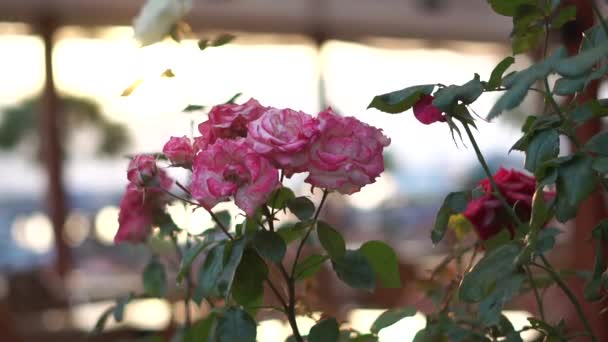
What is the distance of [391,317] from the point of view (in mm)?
1035

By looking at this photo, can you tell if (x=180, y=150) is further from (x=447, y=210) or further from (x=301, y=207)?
(x=447, y=210)

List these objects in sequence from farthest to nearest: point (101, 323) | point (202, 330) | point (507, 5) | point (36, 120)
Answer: point (36, 120), point (101, 323), point (202, 330), point (507, 5)

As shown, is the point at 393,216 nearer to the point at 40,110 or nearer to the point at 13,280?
the point at 40,110

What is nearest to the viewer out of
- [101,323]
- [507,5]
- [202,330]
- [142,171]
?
[507,5]

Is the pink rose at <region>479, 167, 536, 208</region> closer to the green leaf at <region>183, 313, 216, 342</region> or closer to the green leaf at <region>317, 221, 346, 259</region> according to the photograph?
the green leaf at <region>317, 221, 346, 259</region>

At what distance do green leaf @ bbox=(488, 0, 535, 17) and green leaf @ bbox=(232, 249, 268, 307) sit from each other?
0.32 metres

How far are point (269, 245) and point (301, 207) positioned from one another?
61 millimetres

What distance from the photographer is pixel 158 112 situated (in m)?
9.30

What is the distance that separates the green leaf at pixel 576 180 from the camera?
71 centimetres

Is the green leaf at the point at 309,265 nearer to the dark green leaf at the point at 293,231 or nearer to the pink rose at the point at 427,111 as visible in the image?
the dark green leaf at the point at 293,231

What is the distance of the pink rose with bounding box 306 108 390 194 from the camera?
34.4 inches

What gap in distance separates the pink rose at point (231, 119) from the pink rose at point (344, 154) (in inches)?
3.0

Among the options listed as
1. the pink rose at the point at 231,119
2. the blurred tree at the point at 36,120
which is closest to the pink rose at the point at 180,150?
the pink rose at the point at 231,119

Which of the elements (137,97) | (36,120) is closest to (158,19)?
(137,97)
